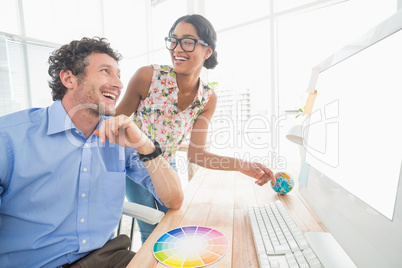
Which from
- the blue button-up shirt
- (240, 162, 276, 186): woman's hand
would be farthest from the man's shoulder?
(240, 162, 276, 186): woman's hand

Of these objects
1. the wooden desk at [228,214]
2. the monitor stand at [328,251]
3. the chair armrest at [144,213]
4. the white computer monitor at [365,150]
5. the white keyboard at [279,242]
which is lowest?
the chair armrest at [144,213]

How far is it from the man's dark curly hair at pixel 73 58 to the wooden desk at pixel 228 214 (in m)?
0.68

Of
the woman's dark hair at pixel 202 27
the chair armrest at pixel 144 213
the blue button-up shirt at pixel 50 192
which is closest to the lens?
the blue button-up shirt at pixel 50 192

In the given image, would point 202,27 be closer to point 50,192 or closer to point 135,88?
point 135,88

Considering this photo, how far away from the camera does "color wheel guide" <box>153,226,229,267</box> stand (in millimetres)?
562

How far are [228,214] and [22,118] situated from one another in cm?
80

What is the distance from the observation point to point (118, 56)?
110 centimetres

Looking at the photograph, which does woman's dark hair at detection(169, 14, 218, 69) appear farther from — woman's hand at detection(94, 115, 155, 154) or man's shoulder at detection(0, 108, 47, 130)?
man's shoulder at detection(0, 108, 47, 130)

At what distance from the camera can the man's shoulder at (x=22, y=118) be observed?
2.55 feet

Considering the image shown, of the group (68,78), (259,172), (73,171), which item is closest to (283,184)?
(259,172)

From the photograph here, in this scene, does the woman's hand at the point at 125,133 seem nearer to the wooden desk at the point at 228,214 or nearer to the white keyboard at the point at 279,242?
the wooden desk at the point at 228,214

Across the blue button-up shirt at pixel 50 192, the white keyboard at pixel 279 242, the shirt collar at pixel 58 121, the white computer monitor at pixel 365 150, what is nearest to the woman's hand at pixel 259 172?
the white keyboard at pixel 279 242

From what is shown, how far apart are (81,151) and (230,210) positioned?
0.60 meters

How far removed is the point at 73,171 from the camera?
0.84 m
